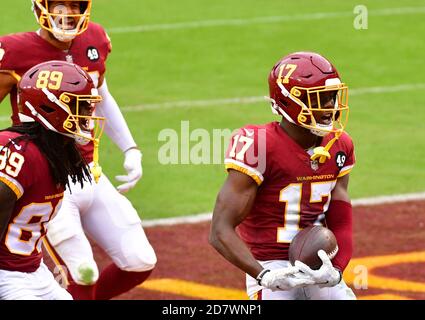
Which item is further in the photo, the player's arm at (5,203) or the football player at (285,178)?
the football player at (285,178)

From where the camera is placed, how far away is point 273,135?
5.45 m

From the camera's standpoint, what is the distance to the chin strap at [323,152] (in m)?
5.40

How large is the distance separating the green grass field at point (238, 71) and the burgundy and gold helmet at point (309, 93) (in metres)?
3.66

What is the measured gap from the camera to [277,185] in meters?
5.40

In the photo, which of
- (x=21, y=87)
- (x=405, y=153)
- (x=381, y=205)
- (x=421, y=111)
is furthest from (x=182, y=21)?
(x=21, y=87)

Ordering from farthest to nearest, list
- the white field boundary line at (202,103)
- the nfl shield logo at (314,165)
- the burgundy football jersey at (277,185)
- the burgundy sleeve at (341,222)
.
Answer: the white field boundary line at (202,103) → the burgundy sleeve at (341,222) → the nfl shield logo at (314,165) → the burgundy football jersey at (277,185)

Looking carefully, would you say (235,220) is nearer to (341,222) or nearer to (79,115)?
(341,222)

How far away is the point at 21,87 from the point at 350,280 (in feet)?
9.86

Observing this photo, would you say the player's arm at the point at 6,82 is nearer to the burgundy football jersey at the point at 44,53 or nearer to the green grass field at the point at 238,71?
the burgundy football jersey at the point at 44,53

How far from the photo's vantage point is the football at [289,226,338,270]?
5246mm

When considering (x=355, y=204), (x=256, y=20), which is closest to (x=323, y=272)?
(x=355, y=204)

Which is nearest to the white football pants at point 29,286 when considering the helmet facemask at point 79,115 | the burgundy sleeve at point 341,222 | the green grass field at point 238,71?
the helmet facemask at point 79,115

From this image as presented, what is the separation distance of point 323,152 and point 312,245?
463 mm

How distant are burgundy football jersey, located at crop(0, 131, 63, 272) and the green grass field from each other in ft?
12.2
